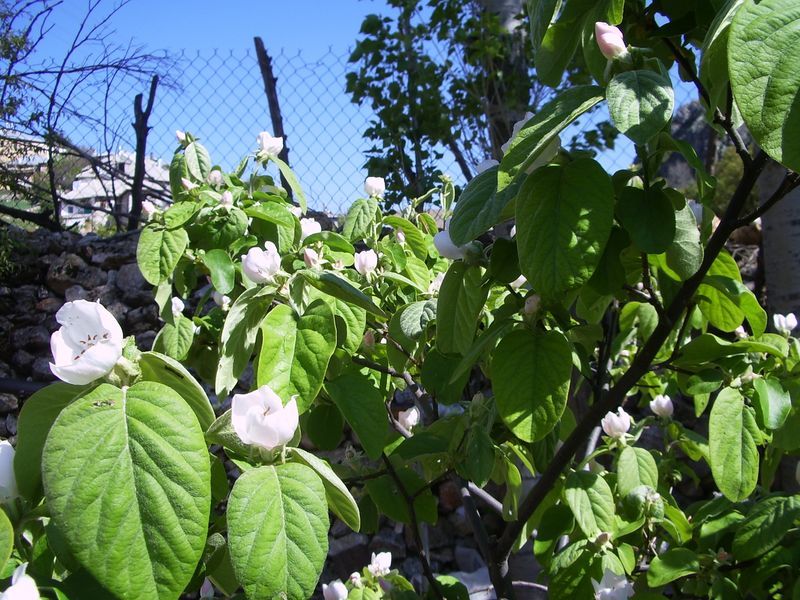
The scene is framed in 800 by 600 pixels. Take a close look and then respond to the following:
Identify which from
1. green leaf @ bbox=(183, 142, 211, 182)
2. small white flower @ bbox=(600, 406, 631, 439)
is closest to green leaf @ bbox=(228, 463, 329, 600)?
small white flower @ bbox=(600, 406, 631, 439)

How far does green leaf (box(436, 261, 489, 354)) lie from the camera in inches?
35.9

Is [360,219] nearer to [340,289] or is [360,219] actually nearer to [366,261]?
[366,261]

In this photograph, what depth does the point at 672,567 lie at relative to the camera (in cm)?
112

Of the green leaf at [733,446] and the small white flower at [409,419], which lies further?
the small white flower at [409,419]

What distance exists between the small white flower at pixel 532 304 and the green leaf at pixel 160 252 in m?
0.65

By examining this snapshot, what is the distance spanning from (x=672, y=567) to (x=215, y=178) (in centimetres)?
110

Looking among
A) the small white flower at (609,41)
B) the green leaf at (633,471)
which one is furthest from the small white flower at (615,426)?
the small white flower at (609,41)

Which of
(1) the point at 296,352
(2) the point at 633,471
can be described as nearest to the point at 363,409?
(1) the point at 296,352

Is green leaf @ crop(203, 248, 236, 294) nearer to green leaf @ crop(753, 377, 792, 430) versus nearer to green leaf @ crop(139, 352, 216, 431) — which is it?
green leaf @ crop(139, 352, 216, 431)

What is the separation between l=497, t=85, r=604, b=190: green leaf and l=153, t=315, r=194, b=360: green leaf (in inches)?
34.2

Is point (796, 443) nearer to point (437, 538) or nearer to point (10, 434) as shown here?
point (437, 538)

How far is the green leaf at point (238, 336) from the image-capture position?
33.7 inches

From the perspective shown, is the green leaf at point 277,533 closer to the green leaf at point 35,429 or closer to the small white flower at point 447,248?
the green leaf at point 35,429

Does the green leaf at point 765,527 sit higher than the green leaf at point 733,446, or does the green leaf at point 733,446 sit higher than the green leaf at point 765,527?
the green leaf at point 733,446
